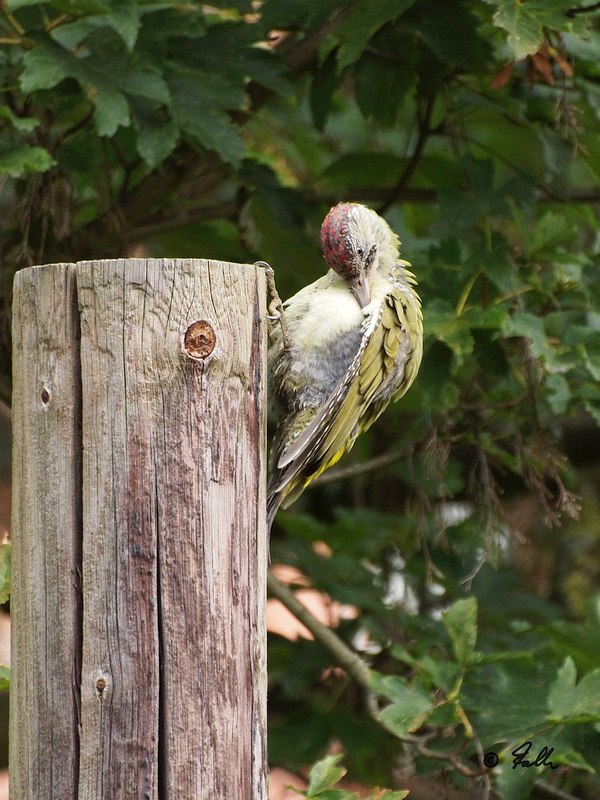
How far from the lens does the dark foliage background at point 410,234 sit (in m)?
3.21

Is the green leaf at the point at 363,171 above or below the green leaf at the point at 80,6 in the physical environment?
below

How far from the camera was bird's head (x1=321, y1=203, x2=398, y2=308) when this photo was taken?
324 centimetres

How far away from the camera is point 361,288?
3.28m

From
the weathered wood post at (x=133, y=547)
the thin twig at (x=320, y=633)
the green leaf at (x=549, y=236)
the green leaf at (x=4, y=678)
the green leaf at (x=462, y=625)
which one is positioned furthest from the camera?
the thin twig at (x=320, y=633)

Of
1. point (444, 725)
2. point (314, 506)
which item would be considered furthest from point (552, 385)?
point (314, 506)

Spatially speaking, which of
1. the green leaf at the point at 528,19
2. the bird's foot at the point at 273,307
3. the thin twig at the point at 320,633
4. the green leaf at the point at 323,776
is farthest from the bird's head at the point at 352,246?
the green leaf at the point at 323,776

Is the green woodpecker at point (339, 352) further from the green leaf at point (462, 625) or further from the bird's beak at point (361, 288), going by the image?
the green leaf at point (462, 625)

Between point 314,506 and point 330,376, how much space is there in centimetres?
297

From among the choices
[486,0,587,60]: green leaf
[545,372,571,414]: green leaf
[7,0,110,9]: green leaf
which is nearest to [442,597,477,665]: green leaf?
[545,372,571,414]: green leaf

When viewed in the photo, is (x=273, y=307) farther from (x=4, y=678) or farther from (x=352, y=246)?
(x=4, y=678)

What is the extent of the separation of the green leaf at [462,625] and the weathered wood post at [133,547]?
1.26 m

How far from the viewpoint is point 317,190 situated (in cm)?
438

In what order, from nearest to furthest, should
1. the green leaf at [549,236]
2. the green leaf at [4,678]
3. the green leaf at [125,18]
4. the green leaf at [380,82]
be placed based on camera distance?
1. the green leaf at [4,678]
2. the green leaf at [125,18]
3. the green leaf at [549,236]
4. the green leaf at [380,82]

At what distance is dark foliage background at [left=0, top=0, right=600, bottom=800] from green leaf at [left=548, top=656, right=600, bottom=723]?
0.04 feet
